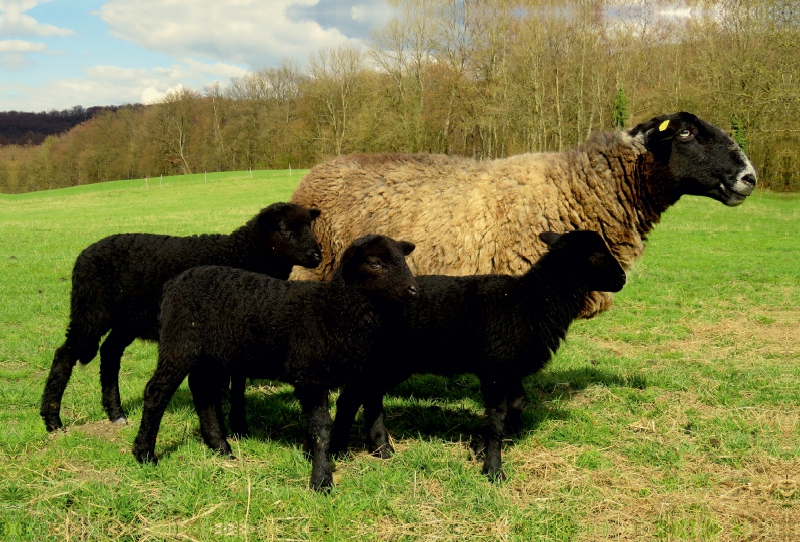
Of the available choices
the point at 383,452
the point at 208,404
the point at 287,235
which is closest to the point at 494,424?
the point at 383,452

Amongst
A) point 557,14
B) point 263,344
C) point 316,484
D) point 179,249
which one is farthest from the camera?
point 557,14

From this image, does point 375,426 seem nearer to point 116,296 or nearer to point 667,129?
point 116,296

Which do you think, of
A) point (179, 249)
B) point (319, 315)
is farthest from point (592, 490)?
point (179, 249)

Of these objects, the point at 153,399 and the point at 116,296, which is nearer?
the point at 153,399

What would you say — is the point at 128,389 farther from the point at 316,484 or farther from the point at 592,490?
the point at 592,490

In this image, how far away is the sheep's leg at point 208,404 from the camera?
501 cm

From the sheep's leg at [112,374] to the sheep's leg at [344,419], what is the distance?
2.14 m

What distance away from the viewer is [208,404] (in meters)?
5.01

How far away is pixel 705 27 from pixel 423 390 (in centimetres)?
3997

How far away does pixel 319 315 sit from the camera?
464 cm

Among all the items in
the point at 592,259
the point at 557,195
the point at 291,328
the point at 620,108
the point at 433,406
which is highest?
the point at 620,108

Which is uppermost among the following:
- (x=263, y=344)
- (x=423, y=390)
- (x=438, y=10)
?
(x=438, y=10)

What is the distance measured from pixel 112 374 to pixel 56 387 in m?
0.48

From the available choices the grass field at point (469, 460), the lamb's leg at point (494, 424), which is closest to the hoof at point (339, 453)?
the grass field at point (469, 460)
